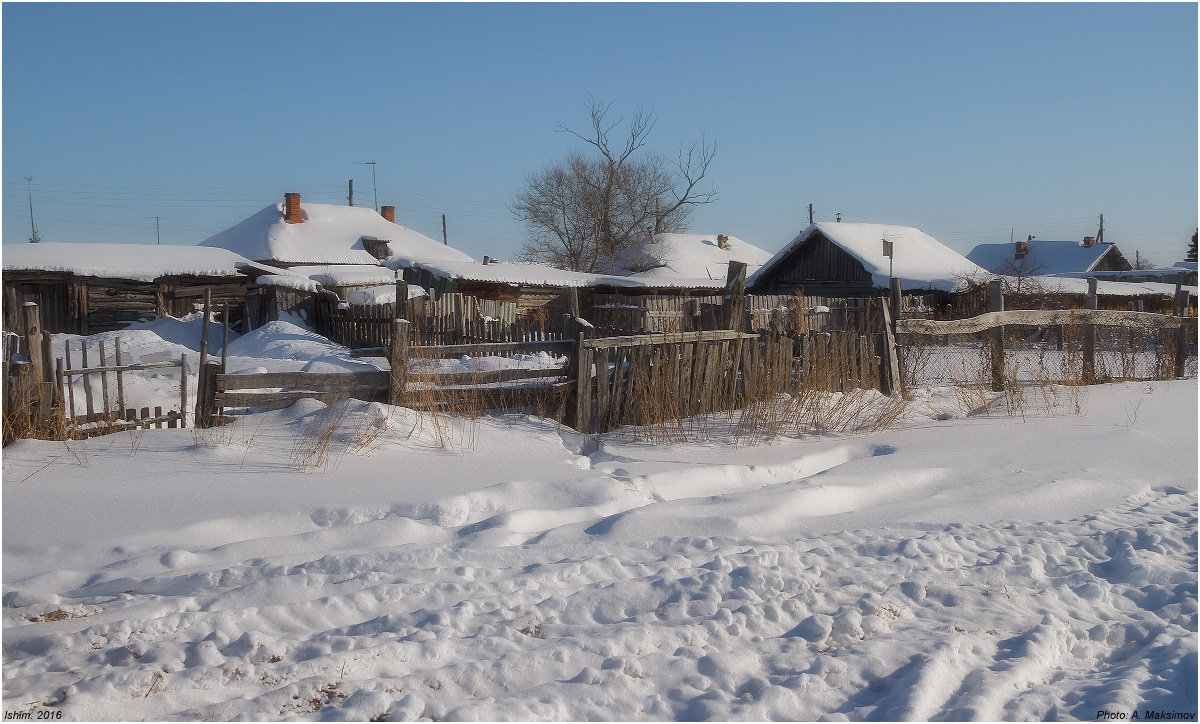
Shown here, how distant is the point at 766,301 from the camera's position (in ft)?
68.1

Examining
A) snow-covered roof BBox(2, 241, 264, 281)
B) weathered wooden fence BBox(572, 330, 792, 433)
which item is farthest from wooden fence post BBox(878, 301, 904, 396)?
snow-covered roof BBox(2, 241, 264, 281)

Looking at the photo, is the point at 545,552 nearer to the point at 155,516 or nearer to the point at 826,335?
the point at 155,516

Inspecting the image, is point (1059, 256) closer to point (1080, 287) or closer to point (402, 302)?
point (1080, 287)

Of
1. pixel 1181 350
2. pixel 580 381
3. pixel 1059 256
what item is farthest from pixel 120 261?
pixel 1059 256

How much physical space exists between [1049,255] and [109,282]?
48.0 metres

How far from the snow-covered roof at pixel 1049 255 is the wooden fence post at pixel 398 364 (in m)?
42.6

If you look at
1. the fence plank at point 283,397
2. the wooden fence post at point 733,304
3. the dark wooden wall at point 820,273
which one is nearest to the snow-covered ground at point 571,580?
the fence plank at point 283,397

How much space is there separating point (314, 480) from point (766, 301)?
55.1ft

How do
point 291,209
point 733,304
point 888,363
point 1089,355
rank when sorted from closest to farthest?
point 733,304 → point 888,363 → point 1089,355 → point 291,209

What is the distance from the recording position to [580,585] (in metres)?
3.74

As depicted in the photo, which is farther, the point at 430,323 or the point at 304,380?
the point at 430,323

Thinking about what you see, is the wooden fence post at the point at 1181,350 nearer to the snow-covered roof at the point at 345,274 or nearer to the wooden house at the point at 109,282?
the wooden house at the point at 109,282

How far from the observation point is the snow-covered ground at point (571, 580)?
2.82m

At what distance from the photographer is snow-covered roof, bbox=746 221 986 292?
25516 mm
